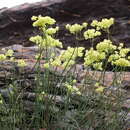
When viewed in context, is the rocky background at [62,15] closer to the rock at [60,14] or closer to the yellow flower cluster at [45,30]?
the rock at [60,14]

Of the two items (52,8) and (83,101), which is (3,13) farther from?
(83,101)

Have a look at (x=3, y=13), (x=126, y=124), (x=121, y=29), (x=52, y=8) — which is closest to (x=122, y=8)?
(x=121, y=29)

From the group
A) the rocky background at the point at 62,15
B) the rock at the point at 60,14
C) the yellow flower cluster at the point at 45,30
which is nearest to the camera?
the yellow flower cluster at the point at 45,30

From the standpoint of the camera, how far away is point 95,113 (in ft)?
12.8

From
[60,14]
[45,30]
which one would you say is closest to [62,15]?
[60,14]

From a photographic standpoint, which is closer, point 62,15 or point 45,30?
point 45,30

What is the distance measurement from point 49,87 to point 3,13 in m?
7.86

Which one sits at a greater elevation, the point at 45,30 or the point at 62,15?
the point at 45,30

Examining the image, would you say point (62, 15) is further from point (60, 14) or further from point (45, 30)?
point (45, 30)

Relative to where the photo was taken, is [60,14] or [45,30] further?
[60,14]

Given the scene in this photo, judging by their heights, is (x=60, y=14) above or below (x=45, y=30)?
below

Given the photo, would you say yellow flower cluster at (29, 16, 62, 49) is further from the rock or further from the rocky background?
the rock

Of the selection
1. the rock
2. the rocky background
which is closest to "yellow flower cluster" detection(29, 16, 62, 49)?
the rocky background

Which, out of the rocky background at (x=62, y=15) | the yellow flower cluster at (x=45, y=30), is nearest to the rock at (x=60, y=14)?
the rocky background at (x=62, y=15)
